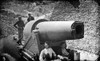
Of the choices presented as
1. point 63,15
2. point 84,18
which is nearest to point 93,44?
point 84,18

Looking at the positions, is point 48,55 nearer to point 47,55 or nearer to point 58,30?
point 47,55

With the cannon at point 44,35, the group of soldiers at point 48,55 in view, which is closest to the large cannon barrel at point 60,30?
the cannon at point 44,35

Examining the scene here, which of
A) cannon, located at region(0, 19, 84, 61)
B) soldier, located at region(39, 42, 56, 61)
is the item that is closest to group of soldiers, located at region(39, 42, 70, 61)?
soldier, located at region(39, 42, 56, 61)

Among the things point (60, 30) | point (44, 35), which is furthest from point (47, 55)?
point (60, 30)

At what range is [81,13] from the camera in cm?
1061

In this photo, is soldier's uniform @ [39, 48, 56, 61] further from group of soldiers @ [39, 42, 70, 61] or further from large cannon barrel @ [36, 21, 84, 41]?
large cannon barrel @ [36, 21, 84, 41]

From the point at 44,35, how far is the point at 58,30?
0.59 m

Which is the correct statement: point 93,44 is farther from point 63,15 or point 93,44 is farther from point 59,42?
point 59,42

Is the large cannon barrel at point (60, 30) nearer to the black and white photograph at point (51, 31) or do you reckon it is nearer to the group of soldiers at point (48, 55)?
the black and white photograph at point (51, 31)

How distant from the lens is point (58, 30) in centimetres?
419

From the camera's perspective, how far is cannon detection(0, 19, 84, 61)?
398 cm

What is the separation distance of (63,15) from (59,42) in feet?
23.3

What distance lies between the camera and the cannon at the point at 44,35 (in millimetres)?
3976

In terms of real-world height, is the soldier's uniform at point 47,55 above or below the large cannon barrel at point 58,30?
below
